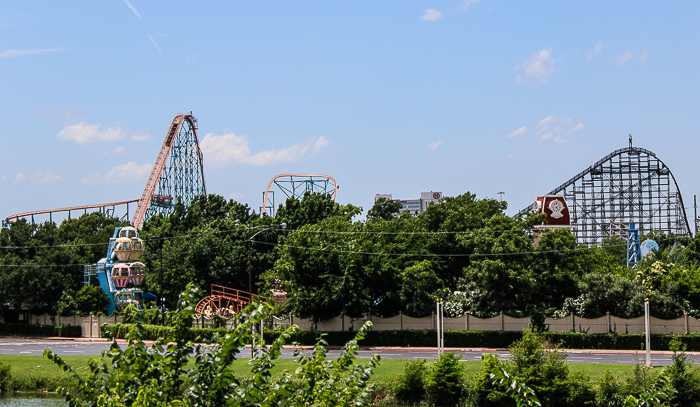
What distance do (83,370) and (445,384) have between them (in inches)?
642

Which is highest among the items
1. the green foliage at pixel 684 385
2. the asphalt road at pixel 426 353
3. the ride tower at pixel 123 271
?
the ride tower at pixel 123 271

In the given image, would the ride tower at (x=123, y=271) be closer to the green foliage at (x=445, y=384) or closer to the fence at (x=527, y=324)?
the fence at (x=527, y=324)

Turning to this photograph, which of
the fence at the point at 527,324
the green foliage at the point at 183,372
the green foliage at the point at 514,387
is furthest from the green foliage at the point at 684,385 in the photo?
the green foliage at the point at 183,372

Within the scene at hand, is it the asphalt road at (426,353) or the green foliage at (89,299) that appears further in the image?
the green foliage at (89,299)

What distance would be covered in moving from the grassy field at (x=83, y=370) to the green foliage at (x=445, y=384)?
5.02 feet

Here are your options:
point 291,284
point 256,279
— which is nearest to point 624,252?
point 256,279

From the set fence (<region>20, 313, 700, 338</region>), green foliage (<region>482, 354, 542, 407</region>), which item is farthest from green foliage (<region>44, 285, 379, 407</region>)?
fence (<region>20, 313, 700, 338</region>)

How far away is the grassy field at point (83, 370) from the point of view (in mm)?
28402

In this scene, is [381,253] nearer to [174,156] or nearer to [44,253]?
[44,253]

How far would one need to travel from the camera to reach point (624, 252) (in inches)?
3819

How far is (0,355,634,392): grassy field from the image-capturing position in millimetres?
28402

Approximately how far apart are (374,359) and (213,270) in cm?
5343

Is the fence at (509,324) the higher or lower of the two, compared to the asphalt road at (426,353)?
higher

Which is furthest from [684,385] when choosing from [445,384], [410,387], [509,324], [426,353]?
[509,324]
